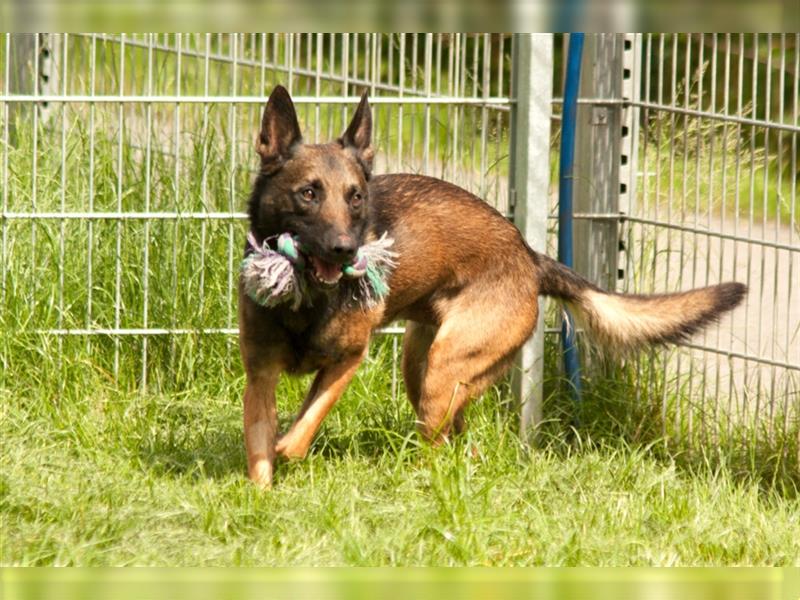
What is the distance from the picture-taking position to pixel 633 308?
5.83 meters

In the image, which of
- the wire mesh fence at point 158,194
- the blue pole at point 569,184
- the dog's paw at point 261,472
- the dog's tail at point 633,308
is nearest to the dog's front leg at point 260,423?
the dog's paw at point 261,472

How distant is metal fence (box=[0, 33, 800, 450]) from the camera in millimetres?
6098

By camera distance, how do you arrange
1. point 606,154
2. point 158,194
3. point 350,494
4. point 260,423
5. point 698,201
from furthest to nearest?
point 158,194 → point 606,154 → point 698,201 → point 260,423 → point 350,494

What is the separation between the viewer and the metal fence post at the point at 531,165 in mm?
6160

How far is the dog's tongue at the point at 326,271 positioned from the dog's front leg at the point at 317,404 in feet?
1.51

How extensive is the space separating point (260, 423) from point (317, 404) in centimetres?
26

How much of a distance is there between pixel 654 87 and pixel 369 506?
3.20 metres

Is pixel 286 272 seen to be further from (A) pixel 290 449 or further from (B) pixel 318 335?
(A) pixel 290 449

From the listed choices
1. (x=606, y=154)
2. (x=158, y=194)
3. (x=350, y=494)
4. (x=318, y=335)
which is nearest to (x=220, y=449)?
(x=318, y=335)

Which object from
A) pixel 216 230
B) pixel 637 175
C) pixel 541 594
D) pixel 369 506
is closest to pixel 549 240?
pixel 637 175

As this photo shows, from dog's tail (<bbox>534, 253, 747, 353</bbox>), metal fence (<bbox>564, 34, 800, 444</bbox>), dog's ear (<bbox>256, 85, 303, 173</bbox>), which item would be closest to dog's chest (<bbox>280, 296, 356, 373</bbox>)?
dog's ear (<bbox>256, 85, 303, 173</bbox>)

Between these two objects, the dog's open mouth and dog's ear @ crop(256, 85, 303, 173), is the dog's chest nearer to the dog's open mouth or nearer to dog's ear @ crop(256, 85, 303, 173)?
the dog's open mouth

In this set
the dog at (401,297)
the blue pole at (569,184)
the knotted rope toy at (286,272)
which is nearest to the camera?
the knotted rope toy at (286,272)

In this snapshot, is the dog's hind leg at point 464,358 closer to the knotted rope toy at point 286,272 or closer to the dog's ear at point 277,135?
the knotted rope toy at point 286,272
